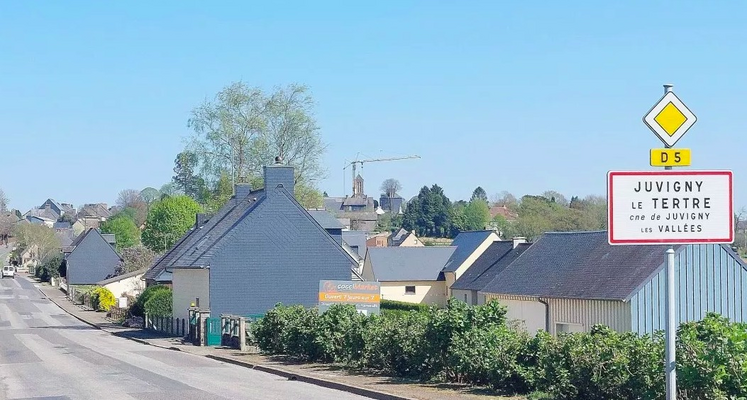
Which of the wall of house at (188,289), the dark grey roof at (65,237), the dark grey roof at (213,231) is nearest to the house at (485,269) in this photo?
the dark grey roof at (213,231)

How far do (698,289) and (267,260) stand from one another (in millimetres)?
18112

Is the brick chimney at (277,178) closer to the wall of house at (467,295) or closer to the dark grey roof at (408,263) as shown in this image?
the wall of house at (467,295)

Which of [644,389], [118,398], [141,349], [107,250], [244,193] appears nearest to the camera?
[644,389]

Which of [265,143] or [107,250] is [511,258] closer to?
[265,143]

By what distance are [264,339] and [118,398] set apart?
35.7 ft

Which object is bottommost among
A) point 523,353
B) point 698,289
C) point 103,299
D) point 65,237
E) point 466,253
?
point 103,299

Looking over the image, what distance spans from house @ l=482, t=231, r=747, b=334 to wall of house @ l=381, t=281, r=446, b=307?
87.2 feet

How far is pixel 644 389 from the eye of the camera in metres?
13.3

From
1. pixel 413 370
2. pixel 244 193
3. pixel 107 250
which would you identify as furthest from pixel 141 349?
pixel 107 250

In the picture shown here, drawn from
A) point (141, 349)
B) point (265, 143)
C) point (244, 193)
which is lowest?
point (141, 349)

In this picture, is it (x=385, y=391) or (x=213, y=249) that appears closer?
(x=385, y=391)

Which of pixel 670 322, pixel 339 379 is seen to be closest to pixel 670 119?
pixel 670 322

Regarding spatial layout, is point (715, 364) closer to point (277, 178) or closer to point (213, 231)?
point (277, 178)

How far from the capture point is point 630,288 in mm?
36688
